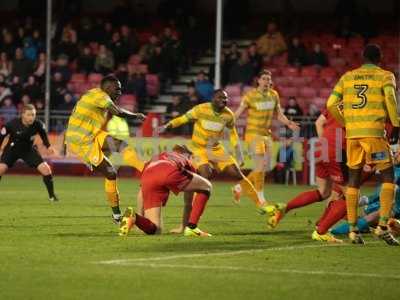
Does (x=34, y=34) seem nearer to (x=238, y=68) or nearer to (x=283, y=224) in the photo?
(x=238, y=68)

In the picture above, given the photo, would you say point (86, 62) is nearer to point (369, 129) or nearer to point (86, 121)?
point (86, 121)

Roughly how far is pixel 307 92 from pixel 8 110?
753 centimetres

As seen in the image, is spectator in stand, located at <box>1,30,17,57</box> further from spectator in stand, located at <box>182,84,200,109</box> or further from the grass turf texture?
the grass turf texture

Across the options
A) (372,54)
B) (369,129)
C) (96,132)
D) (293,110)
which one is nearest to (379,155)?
(369,129)

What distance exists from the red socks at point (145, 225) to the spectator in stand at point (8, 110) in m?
16.9

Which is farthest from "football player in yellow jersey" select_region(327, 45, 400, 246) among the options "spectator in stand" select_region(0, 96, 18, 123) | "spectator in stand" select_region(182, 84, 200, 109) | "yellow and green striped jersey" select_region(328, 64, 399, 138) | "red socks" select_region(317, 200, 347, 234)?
"spectator in stand" select_region(0, 96, 18, 123)

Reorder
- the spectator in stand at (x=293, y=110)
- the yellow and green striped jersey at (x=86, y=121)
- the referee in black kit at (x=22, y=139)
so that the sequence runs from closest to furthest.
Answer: the yellow and green striped jersey at (x=86, y=121) → the referee in black kit at (x=22, y=139) → the spectator in stand at (x=293, y=110)

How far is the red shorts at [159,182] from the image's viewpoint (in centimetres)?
1408

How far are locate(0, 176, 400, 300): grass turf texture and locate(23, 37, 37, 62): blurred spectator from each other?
1607 centimetres

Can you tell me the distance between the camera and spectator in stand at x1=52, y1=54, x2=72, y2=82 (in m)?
32.8

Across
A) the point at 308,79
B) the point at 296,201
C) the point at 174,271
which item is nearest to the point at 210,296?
the point at 174,271

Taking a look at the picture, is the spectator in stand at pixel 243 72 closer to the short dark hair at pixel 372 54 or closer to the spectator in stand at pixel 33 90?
the spectator in stand at pixel 33 90

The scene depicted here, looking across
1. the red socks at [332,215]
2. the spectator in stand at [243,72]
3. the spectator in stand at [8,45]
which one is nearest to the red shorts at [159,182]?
the red socks at [332,215]

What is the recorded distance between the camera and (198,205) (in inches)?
564
